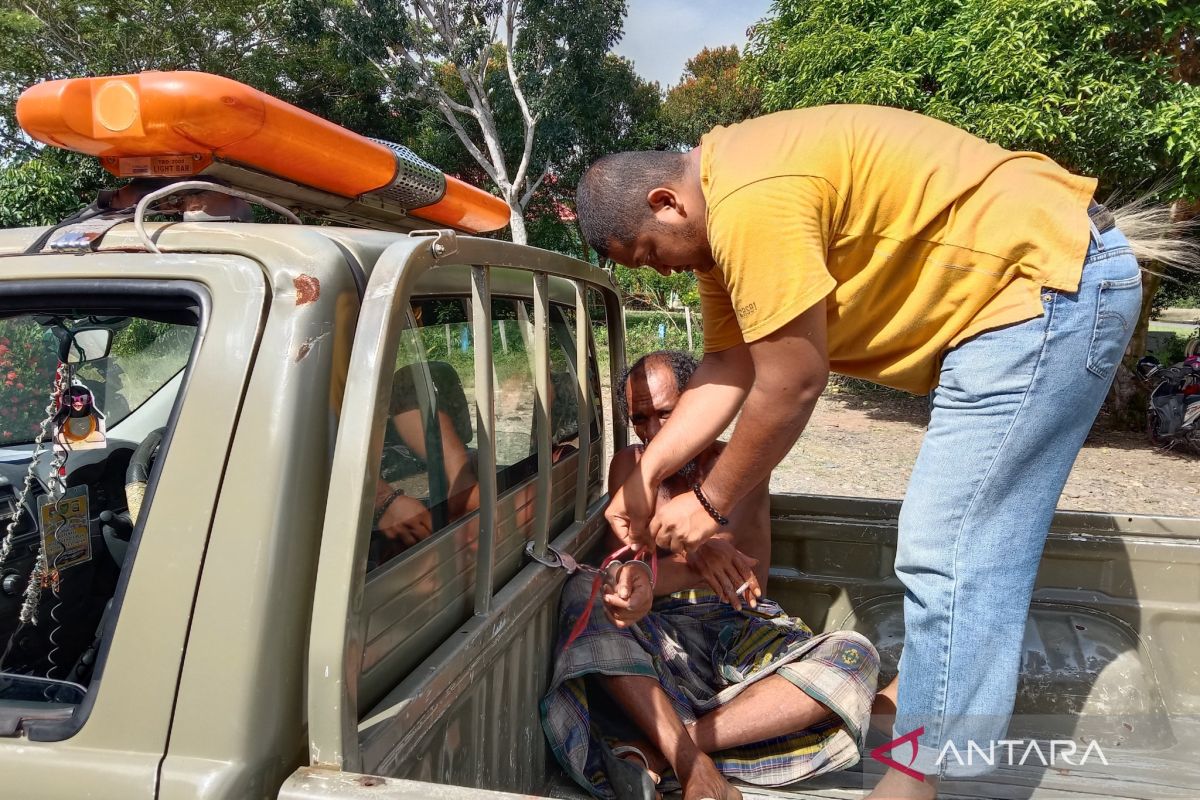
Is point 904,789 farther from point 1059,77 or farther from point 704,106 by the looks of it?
point 704,106

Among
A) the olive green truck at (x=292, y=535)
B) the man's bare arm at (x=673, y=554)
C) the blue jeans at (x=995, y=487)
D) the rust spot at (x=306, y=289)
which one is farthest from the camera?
the man's bare arm at (x=673, y=554)

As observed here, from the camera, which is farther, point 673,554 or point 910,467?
point 910,467

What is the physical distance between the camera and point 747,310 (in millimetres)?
1540

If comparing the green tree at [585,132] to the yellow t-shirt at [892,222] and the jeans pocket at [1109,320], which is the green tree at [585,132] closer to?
the yellow t-shirt at [892,222]

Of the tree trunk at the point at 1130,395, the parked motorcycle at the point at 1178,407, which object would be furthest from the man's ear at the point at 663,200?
the tree trunk at the point at 1130,395

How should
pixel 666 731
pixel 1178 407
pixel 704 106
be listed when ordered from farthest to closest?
pixel 704 106, pixel 1178 407, pixel 666 731

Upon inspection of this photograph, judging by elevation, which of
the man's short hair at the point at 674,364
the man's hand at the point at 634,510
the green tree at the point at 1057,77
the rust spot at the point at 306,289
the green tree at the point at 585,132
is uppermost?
the green tree at the point at 585,132

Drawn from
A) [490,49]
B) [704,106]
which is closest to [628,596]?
[490,49]

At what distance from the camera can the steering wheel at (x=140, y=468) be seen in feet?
5.53

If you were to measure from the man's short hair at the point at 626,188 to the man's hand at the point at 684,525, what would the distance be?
600 millimetres

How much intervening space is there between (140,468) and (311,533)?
873 mm

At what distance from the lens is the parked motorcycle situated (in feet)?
27.7

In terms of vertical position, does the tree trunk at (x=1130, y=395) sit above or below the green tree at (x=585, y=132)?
below

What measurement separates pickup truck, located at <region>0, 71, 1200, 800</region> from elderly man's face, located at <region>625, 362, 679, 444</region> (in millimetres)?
156
